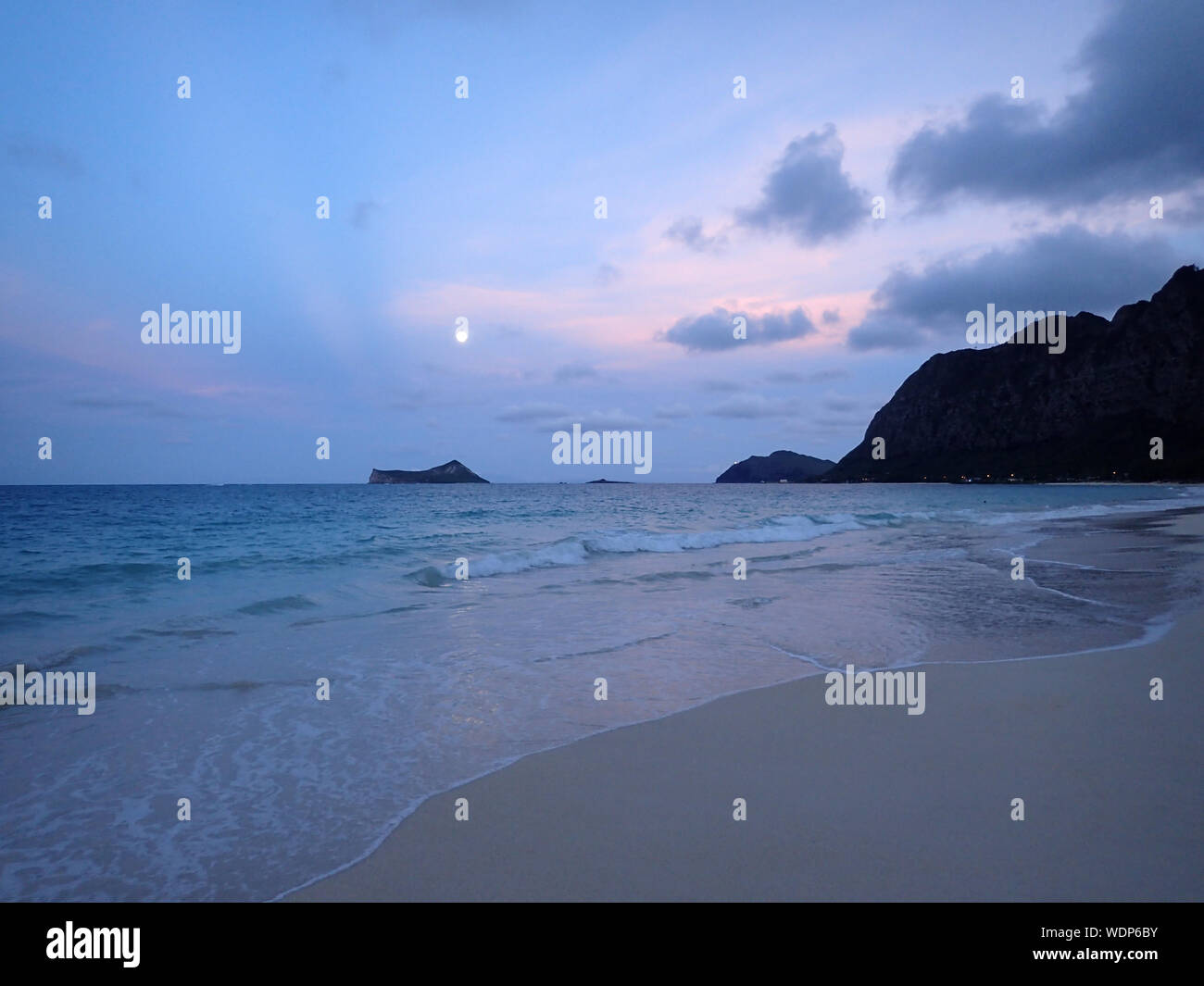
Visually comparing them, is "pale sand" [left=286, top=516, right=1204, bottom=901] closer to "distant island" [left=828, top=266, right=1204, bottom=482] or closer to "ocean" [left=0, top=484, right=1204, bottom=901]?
"ocean" [left=0, top=484, right=1204, bottom=901]

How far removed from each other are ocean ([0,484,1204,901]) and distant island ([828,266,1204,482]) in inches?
3965

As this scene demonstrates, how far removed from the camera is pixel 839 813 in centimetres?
404

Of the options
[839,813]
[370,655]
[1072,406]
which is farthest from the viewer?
[1072,406]

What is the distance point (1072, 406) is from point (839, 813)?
143499 millimetres

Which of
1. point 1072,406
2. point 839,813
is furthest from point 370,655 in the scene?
point 1072,406

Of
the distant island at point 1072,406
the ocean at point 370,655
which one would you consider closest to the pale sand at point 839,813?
the ocean at point 370,655

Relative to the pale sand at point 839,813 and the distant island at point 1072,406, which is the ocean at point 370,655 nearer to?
the pale sand at point 839,813

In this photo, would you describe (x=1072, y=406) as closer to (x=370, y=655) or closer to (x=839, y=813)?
(x=370, y=655)

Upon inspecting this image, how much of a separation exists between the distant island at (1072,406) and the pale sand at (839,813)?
110 meters

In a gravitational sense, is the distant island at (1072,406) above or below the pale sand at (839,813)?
above

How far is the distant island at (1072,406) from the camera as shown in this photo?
102 m

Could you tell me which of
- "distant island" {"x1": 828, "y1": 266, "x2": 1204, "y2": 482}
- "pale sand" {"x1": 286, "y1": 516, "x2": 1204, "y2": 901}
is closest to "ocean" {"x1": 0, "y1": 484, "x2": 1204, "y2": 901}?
"pale sand" {"x1": 286, "y1": 516, "x2": 1204, "y2": 901}

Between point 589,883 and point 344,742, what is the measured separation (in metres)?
3.31
